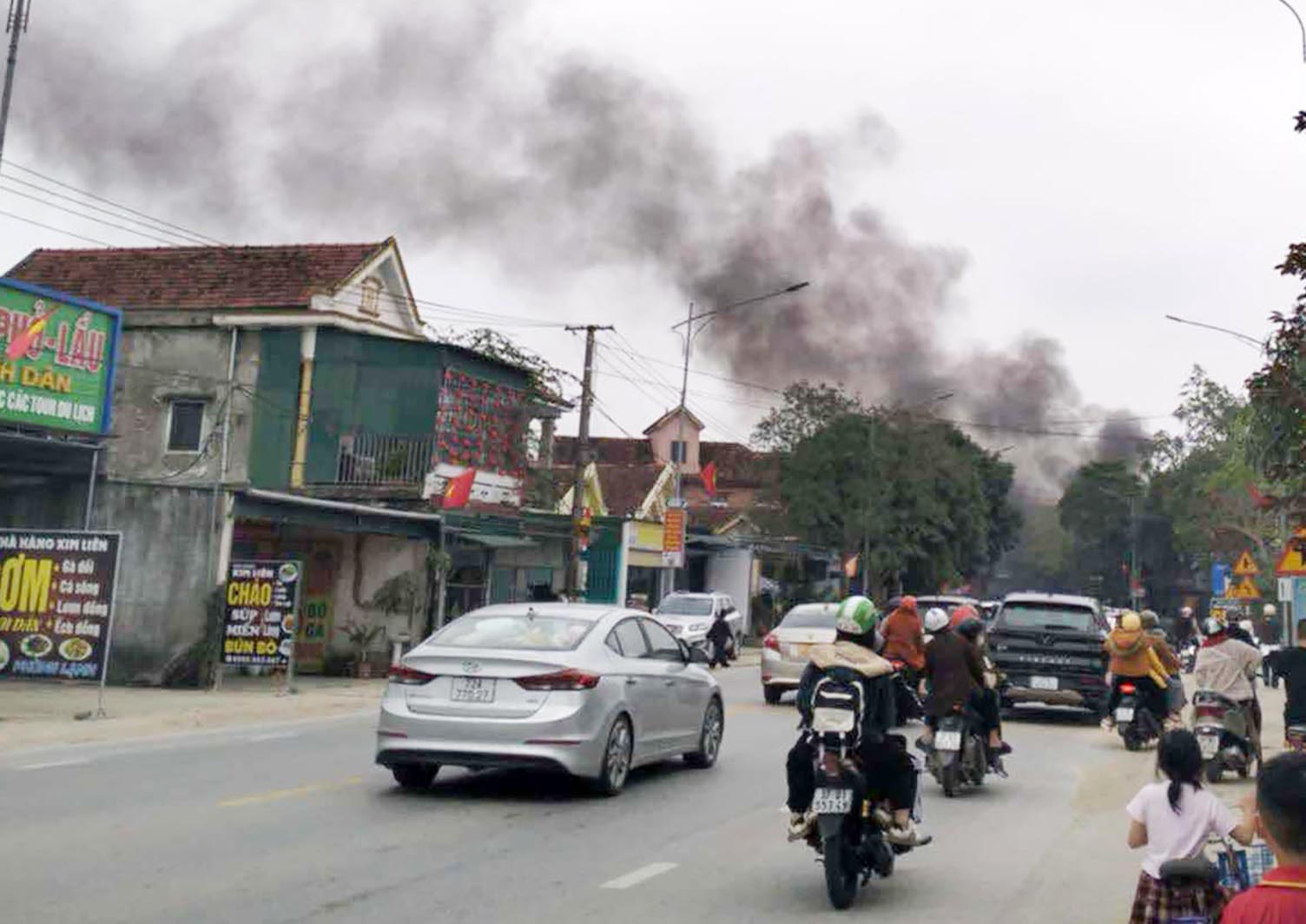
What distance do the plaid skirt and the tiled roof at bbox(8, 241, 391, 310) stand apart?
95.8 ft

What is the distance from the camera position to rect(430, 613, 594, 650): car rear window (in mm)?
11797

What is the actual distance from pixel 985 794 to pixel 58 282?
30448 mm

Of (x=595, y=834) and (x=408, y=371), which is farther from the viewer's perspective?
(x=408, y=371)

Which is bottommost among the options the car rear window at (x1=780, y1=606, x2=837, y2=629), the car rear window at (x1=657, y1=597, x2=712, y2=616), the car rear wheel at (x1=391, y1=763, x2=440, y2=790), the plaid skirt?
the car rear wheel at (x1=391, y1=763, x2=440, y2=790)

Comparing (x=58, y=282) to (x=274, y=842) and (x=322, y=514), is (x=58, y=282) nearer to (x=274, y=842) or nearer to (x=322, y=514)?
(x=322, y=514)

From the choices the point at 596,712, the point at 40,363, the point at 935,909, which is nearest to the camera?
the point at 935,909

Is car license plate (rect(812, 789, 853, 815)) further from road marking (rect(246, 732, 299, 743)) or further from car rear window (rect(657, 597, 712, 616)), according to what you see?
car rear window (rect(657, 597, 712, 616))

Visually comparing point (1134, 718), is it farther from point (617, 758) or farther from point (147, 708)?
point (147, 708)

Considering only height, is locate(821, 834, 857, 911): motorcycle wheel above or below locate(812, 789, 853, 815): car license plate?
below

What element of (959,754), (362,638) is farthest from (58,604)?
(959,754)

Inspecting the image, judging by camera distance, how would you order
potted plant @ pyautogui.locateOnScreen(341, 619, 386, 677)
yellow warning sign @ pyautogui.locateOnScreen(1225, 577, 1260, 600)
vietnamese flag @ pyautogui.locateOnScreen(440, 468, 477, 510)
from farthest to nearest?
vietnamese flag @ pyautogui.locateOnScreen(440, 468, 477, 510) → potted plant @ pyautogui.locateOnScreen(341, 619, 386, 677) → yellow warning sign @ pyautogui.locateOnScreen(1225, 577, 1260, 600)

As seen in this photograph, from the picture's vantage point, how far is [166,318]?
107 ft

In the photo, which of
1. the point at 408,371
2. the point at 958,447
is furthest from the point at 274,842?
the point at 958,447

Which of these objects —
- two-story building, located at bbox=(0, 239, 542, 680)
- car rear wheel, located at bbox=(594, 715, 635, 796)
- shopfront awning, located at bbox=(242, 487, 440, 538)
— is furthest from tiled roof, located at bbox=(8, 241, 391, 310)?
car rear wheel, located at bbox=(594, 715, 635, 796)
